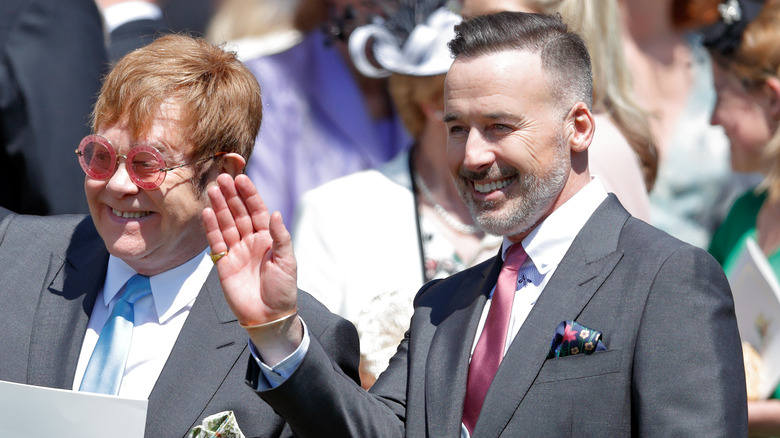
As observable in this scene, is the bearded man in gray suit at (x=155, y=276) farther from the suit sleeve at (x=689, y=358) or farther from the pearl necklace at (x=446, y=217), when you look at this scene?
the pearl necklace at (x=446, y=217)

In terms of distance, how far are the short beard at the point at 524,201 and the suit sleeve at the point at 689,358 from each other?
369 millimetres

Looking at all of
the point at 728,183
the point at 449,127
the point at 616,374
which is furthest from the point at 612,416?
the point at 728,183

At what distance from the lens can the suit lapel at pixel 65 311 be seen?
9.03 ft

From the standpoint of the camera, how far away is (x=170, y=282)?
2910mm

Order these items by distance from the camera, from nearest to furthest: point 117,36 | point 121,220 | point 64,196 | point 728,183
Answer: point 121,220, point 64,196, point 117,36, point 728,183

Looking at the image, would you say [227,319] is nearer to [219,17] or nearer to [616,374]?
[616,374]

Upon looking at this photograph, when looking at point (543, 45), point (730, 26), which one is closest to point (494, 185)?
point (543, 45)

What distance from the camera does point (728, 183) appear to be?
230 inches

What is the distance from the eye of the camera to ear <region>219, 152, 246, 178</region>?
289 centimetres

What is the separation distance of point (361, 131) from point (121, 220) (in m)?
2.62

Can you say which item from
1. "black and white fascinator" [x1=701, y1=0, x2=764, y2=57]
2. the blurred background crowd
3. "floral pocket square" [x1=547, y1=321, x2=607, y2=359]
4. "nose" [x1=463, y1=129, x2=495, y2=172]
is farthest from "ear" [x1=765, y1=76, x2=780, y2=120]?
"floral pocket square" [x1=547, y1=321, x2=607, y2=359]

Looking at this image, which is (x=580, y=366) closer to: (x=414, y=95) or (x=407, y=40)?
(x=414, y=95)

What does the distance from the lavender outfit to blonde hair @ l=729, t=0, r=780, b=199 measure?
1.73m

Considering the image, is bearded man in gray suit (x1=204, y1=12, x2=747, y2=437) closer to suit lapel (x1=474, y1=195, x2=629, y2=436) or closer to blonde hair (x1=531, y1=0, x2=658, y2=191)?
suit lapel (x1=474, y1=195, x2=629, y2=436)
